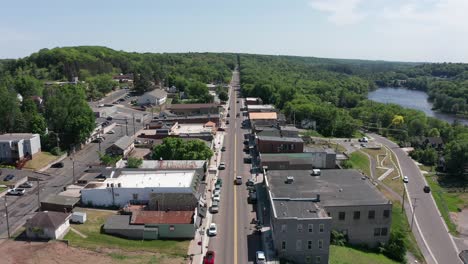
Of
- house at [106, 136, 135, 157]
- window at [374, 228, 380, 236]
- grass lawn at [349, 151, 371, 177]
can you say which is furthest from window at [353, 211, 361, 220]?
house at [106, 136, 135, 157]

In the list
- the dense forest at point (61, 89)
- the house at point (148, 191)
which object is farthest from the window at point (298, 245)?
the dense forest at point (61, 89)

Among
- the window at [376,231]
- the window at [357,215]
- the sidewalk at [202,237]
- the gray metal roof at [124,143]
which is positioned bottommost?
the window at [376,231]

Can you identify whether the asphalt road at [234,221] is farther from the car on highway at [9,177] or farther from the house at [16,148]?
the house at [16,148]

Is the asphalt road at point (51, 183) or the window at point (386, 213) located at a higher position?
the window at point (386, 213)

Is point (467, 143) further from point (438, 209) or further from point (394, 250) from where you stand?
point (394, 250)

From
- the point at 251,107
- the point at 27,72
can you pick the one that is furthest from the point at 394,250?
the point at 27,72

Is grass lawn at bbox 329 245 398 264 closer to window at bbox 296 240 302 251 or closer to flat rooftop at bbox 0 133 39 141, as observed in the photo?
window at bbox 296 240 302 251

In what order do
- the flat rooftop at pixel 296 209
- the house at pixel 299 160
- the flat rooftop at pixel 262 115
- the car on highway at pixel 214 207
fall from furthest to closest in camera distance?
1. the flat rooftop at pixel 262 115
2. the house at pixel 299 160
3. the car on highway at pixel 214 207
4. the flat rooftop at pixel 296 209
